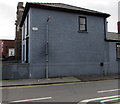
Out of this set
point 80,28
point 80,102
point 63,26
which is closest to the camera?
point 80,102

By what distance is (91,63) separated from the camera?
49.2 ft

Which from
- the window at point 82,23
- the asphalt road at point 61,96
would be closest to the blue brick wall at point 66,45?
the window at point 82,23

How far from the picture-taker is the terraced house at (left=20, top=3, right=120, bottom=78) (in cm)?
1301

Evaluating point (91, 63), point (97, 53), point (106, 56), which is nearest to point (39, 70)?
point (91, 63)

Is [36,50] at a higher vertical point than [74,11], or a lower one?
lower

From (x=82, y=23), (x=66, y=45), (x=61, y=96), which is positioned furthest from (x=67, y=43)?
(x=61, y=96)

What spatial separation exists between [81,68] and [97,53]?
261cm

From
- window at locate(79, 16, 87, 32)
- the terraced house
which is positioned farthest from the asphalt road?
window at locate(79, 16, 87, 32)

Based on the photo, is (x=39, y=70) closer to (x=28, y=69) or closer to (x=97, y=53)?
(x=28, y=69)

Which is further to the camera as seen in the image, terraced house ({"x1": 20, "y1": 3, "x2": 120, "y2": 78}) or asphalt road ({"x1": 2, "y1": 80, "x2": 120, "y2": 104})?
terraced house ({"x1": 20, "y1": 3, "x2": 120, "y2": 78})

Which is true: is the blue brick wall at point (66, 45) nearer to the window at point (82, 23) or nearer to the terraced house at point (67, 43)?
the terraced house at point (67, 43)

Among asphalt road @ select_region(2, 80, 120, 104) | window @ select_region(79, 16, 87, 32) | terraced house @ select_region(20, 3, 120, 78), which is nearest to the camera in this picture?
asphalt road @ select_region(2, 80, 120, 104)

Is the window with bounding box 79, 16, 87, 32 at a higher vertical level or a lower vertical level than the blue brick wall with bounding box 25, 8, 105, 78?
higher

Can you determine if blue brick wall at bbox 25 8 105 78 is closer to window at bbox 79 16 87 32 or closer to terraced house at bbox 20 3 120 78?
terraced house at bbox 20 3 120 78
